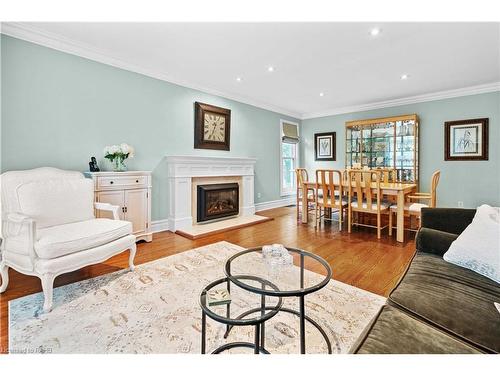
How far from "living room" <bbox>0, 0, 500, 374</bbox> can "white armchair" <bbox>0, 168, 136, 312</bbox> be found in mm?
14

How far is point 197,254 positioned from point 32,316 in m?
1.54

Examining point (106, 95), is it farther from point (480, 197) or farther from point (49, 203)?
point (480, 197)

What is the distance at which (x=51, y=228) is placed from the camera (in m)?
2.31

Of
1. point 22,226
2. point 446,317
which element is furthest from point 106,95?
point 446,317

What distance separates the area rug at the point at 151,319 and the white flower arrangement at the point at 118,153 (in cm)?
154

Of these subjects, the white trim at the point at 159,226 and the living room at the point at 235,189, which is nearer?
the living room at the point at 235,189

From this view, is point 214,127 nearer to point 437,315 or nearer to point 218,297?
point 218,297

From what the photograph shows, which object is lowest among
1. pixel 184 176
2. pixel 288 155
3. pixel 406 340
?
pixel 406 340

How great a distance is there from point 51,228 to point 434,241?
3.22m

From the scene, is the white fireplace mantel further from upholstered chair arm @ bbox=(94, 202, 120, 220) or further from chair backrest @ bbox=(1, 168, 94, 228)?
chair backrest @ bbox=(1, 168, 94, 228)

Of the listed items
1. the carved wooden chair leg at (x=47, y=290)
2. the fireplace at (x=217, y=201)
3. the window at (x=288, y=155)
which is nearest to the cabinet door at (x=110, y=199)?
the carved wooden chair leg at (x=47, y=290)

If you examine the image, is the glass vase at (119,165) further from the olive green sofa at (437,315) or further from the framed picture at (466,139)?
the framed picture at (466,139)

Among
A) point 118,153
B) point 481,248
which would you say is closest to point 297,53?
point 118,153

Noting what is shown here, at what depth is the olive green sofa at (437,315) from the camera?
0.94 m
